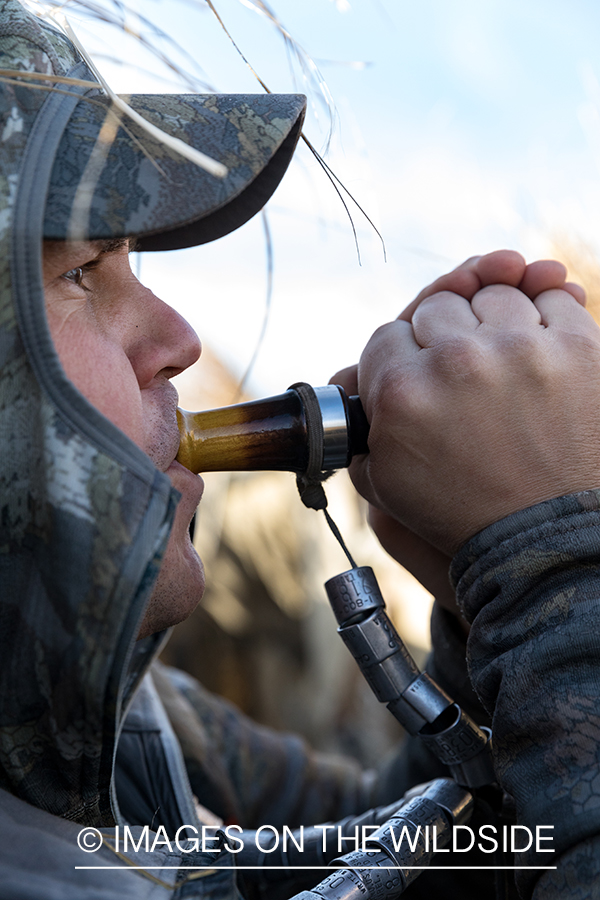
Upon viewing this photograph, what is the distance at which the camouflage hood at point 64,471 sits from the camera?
2.34 ft

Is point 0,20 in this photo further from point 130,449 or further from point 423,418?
point 423,418

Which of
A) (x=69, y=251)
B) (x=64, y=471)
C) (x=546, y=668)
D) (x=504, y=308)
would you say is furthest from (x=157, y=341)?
(x=546, y=668)

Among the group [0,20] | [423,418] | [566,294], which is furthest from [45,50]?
[566,294]

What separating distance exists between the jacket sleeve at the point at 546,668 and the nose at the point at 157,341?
1.63 ft

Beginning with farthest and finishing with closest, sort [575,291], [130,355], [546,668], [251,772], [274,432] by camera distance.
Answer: [251,772] < [575,291] < [274,432] < [130,355] < [546,668]

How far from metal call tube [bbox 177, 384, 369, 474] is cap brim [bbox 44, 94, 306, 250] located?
0.32 metres

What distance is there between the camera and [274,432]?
3.58ft

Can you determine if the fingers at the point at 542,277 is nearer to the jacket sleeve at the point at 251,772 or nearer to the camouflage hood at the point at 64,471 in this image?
the camouflage hood at the point at 64,471

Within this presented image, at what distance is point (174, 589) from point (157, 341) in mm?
359

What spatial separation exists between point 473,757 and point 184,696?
3.70 feet

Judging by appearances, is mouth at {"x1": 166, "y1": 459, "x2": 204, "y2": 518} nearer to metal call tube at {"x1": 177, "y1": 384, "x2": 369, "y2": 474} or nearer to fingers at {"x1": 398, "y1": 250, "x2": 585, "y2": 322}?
metal call tube at {"x1": 177, "y1": 384, "x2": 369, "y2": 474}

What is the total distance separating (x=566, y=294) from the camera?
1.17 metres

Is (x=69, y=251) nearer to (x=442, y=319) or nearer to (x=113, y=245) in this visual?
(x=113, y=245)

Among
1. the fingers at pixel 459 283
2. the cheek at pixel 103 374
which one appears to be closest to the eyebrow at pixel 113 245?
the cheek at pixel 103 374
